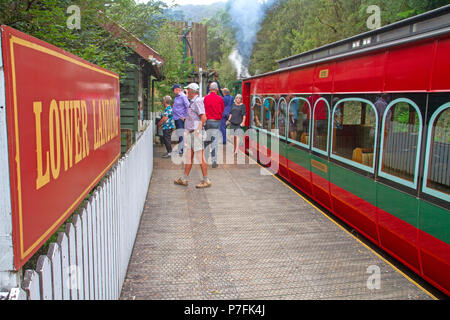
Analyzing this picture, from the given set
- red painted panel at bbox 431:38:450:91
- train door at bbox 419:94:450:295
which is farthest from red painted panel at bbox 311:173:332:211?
red painted panel at bbox 431:38:450:91

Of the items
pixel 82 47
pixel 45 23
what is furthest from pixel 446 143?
pixel 82 47

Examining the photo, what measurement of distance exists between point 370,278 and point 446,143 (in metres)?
1.54

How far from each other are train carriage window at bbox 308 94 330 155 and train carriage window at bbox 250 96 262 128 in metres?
4.04

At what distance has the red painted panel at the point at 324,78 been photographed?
6.23m

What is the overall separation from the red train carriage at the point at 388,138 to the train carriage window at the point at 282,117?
3.07 ft

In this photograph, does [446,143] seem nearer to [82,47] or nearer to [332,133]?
[332,133]

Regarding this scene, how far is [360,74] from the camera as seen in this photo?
523 cm

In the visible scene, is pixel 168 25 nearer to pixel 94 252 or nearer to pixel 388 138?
pixel 388 138

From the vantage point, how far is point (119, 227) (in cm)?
368

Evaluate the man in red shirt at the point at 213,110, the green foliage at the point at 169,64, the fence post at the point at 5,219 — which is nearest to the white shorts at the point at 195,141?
the man in red shirt at the point at 213,110

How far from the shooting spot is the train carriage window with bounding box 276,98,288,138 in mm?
8664

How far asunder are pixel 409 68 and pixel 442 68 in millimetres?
555

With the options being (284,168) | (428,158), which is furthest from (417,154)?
(284,168)

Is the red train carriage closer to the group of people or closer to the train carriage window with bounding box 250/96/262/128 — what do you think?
the group of people
